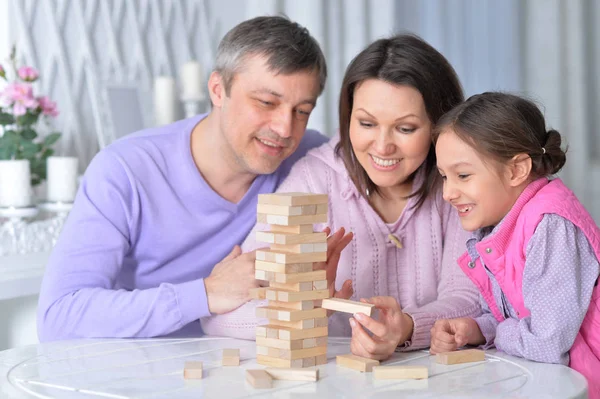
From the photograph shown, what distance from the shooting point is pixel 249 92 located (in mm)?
1813

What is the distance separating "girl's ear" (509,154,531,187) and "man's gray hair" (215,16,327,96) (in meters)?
0.49

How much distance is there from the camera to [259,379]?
123 cm

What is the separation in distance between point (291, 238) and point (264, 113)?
0.55 m

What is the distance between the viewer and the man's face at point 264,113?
1787 millimetres

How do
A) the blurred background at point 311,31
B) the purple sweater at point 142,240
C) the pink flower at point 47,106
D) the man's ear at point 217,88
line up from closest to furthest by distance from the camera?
the purple sweater at point 142,240 → the man's ear at point 217,88 → the pink flower at point 47,106 → the blurred background at point 311,31

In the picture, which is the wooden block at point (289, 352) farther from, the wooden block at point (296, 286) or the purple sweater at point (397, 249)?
the purple sweater at point (397, 249)

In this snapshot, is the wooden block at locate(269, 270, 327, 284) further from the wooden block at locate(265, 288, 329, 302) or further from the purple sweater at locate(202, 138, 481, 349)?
the purple sweater at locate(202, 138, 481, 349)

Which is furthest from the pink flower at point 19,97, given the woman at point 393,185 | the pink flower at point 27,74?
the woman at point 393,185

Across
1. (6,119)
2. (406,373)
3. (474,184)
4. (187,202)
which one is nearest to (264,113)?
(187,202)

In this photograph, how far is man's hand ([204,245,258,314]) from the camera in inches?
61.5

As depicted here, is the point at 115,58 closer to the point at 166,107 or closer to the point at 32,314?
the point at 166,107

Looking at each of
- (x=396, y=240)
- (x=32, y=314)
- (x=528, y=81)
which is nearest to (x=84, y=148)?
(x=32, y=314)

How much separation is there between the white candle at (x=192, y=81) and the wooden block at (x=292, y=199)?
59.7 inches

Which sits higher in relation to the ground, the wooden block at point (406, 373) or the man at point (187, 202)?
the man at point (187, 202)
